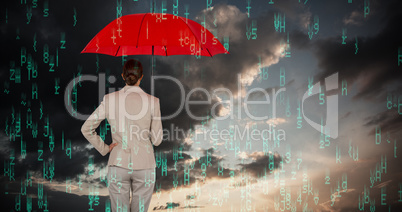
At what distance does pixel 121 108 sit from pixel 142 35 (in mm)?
1328

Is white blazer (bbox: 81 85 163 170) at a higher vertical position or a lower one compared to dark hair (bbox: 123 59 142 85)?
lower

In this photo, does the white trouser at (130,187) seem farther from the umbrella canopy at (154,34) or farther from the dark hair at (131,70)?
Result: the umbrella canopy at (154,34)

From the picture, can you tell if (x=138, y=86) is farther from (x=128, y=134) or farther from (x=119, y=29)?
(x=119, y=29)

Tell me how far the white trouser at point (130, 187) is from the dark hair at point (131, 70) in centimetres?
102

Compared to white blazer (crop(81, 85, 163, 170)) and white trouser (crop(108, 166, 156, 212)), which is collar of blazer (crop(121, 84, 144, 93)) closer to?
white blazer (crop(81, 85, 163, 170))

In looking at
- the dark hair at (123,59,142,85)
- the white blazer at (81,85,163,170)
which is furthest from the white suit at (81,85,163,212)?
the dark hair at (123,59,142,85)

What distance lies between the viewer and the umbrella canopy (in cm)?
514

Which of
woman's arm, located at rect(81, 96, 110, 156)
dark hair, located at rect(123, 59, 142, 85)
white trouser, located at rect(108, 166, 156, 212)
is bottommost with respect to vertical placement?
white trouser, located at rect(108, 166, 156, 212)

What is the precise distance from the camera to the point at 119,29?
5.26 meters

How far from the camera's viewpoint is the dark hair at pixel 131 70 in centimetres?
423

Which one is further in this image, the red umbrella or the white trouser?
the red umbrella

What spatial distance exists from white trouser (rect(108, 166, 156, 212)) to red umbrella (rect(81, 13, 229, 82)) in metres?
1.78

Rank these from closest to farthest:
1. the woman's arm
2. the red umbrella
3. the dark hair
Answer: the dark hair < the woman's arm < the red umbrella

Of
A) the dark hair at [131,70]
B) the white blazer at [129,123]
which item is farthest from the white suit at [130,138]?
the dark hair at [131,70]
